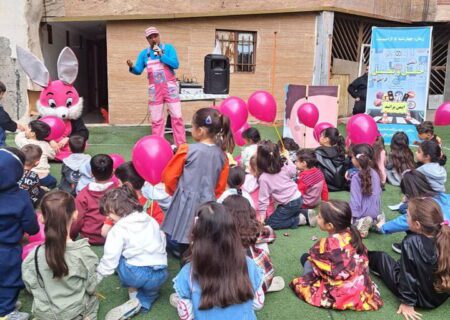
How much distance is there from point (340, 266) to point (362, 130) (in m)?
2.90

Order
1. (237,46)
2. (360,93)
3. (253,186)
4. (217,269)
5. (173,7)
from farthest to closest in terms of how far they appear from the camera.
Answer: (237,46) < (173,7) < (360,93) < (253,186) < (217,269)

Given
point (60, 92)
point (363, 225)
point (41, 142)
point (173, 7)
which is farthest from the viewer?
point (173, 7)

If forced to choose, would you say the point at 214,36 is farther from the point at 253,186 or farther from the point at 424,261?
the point at 424,261

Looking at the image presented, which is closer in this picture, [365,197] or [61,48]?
[365,197]

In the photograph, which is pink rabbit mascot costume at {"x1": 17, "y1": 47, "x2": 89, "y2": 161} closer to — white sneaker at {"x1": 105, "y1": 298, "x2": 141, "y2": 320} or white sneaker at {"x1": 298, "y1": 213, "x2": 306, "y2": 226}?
white sneaker at {"x1": 298, "y1": 213, "x2": 306, "y2": 226}

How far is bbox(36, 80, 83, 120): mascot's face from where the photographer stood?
582 centimetres

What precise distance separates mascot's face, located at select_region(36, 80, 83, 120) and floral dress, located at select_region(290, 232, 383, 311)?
4167mm

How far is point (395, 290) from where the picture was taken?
3.07 metres

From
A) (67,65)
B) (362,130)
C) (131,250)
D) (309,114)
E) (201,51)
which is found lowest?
(131,250)

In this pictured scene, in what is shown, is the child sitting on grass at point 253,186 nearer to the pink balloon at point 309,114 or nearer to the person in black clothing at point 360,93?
the pink balloon at point 309,114

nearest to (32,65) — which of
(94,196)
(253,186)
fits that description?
(94,196)

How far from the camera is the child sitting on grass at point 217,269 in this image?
2096 mm

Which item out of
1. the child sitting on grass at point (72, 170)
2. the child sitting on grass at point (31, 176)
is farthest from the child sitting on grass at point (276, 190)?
the child sitting on grass at point (31, 176)

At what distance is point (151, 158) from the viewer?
3.28m
